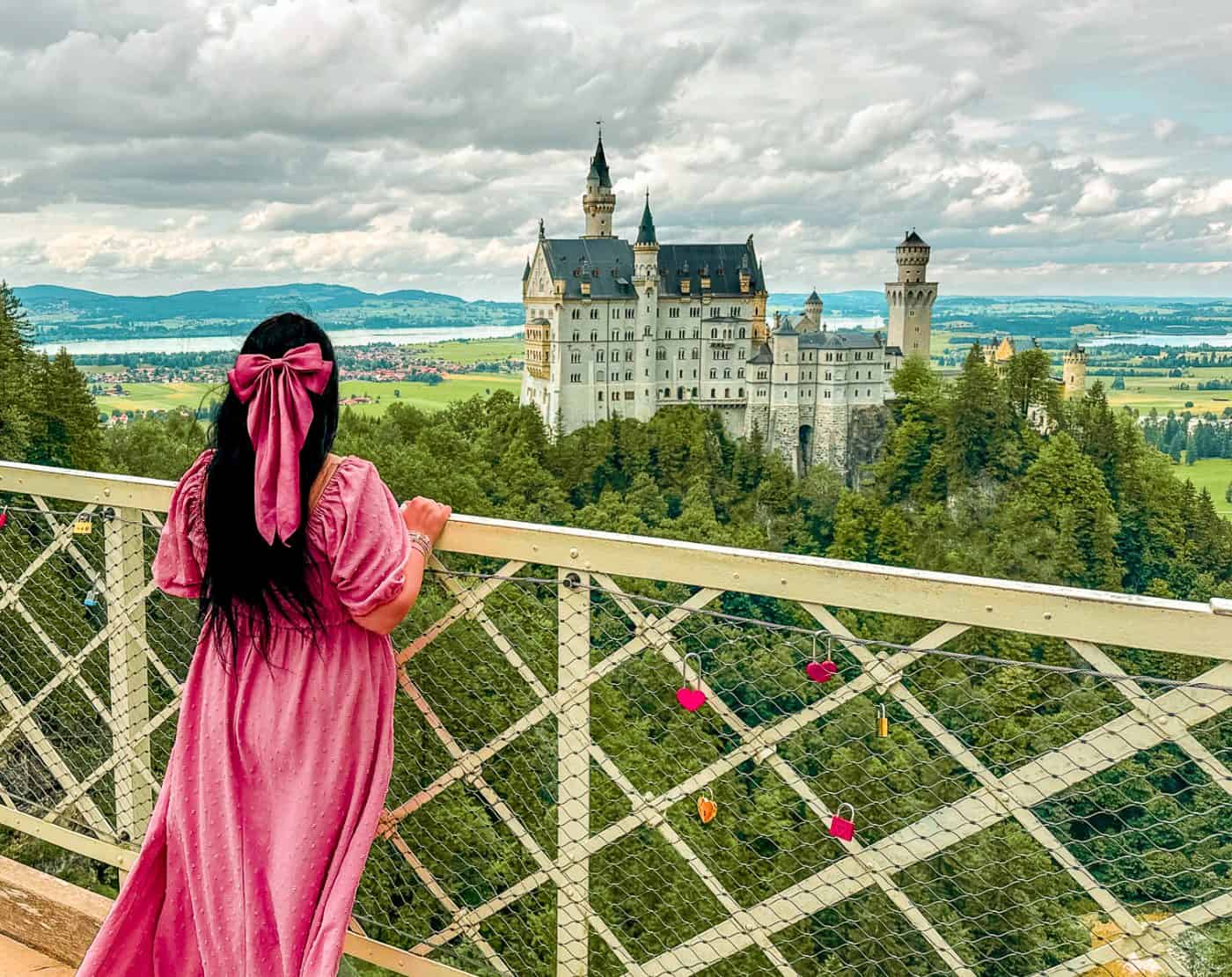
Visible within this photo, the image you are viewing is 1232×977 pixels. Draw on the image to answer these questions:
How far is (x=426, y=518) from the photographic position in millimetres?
2191

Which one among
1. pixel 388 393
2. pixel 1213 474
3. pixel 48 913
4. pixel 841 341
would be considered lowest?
pixel 1213 474

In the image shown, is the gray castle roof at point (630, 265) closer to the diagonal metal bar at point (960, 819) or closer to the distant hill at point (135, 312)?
the distant hill at point (135, 312)

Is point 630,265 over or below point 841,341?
over

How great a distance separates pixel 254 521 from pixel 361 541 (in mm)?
209

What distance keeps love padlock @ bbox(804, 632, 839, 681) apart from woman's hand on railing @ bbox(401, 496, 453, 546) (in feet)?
2.50

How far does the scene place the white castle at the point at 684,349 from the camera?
181ft

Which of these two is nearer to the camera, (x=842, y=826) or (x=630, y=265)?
(x=842, y=826)

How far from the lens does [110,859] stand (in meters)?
2.87

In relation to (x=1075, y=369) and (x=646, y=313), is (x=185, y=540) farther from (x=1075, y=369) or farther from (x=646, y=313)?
(x=1075, y=369)

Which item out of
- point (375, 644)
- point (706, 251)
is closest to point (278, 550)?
point (375, 644)

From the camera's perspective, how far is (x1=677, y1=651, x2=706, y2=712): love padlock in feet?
6.36

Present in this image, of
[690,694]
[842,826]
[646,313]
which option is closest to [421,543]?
[690,694]

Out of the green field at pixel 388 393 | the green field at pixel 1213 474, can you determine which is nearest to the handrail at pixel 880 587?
the green field at pixel 388 393

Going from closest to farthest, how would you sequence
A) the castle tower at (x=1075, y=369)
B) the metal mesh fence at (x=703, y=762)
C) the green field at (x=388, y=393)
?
the metal mesh fence at (x=703, y=762) → the green field at (x=388, y=393) → the castle tower at (x=1075, y=369)
